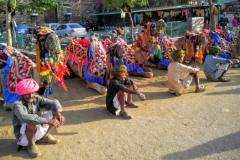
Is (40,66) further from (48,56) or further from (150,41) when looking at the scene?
(150,41)

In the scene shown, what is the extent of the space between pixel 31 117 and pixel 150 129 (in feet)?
6.20

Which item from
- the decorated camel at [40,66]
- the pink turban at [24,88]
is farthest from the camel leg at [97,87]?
the pink turban at [24,88]

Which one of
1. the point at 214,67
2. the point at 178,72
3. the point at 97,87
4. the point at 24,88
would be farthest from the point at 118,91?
the point at 214,67

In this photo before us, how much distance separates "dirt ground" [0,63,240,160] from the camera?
3693mm

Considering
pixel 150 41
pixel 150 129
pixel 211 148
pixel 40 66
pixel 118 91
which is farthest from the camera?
pixel 150 41

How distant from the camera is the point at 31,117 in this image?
3.34 metres

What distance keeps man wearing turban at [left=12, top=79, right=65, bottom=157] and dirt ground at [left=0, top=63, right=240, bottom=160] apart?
8.1 inches

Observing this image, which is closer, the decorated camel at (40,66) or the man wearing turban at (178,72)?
the decorated camel at (40,66)

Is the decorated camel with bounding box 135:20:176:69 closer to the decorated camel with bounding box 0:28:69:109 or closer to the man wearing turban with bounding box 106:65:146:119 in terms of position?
the man wearing turban with bounding box 106:65:146:119

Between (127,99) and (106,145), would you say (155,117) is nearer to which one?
(127,99)

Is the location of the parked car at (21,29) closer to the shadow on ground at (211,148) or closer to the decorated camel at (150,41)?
the decorated camel at (150,41)

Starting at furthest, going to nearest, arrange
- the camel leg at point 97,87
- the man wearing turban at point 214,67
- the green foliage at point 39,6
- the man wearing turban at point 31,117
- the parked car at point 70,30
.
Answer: the parked car at point 70,30 → the green foliage at point 39,6 → the man wearing turban at point 214,67 → the camel leg at point 97,87 → the man wearing turban at point 31,117

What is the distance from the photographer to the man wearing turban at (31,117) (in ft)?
11.1

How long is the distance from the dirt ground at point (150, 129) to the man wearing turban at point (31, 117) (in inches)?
8.1
